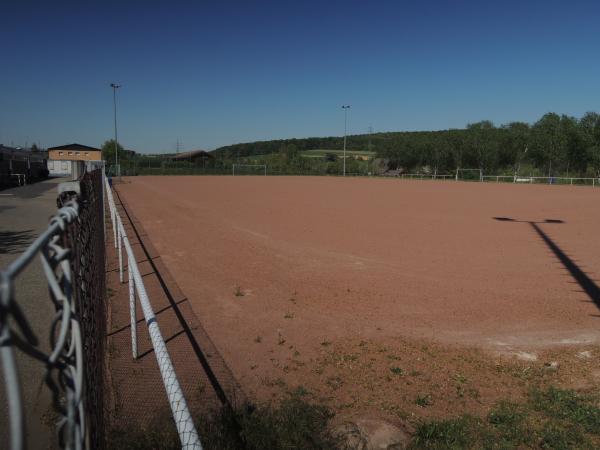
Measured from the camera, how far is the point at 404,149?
94500 millimetres

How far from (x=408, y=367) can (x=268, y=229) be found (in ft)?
33.7

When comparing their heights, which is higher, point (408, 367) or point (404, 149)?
point (404, 149)

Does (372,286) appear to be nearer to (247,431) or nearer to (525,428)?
(525,428)

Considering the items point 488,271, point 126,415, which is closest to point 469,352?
point 126,415

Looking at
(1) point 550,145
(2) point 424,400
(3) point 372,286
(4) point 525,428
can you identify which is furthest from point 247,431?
(1) point 550,145

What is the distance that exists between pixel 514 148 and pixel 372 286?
3197 inches

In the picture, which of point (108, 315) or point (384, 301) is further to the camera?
point (384, 301)

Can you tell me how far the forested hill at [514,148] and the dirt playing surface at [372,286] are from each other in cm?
5675

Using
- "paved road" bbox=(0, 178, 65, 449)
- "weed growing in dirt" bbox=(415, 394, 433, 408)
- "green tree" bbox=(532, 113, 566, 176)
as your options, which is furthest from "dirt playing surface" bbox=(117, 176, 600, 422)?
"green tree" bbox=(532, 113, 566, 176)

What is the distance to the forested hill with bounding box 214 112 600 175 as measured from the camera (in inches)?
2517

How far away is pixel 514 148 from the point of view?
79.7 meters

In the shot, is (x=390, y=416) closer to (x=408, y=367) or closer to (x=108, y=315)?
(x=408, y=367)

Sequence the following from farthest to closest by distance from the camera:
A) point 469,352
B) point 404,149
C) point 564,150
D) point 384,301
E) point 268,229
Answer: point 404,149 < point 564,150 < point 268,229 < point 384,301 < point 469,352

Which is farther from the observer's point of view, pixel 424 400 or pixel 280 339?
pixel 280 339
